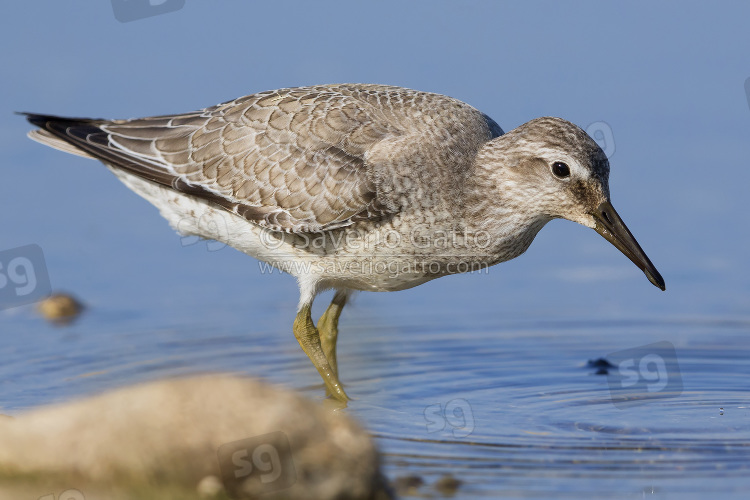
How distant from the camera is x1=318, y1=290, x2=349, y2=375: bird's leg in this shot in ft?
33.8

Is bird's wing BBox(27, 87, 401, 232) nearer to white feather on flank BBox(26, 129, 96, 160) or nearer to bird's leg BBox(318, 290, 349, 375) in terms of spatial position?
white feather on flank BBox(26, 129, 96, 160)

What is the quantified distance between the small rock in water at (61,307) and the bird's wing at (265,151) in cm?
164

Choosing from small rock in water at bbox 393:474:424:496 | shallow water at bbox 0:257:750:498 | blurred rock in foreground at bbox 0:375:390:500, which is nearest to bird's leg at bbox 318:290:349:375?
shallow water at bbox 0:257:750:498

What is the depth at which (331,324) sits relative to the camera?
1041 centimetres

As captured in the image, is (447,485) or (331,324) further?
(331,324)

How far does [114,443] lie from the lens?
5383 mm

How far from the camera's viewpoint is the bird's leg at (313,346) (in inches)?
368

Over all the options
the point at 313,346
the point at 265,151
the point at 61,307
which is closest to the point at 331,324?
the point at 313,346

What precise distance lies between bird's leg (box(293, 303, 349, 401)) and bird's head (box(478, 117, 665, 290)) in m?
2.04

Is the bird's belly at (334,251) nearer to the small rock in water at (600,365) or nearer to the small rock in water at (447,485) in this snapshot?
the small rock in water at (600,365)

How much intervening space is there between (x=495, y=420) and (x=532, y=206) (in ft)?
5.43

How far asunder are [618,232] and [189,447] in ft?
13.8

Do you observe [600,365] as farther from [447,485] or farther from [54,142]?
[54,142]

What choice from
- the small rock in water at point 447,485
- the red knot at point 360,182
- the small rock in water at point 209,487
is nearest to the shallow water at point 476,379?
the small rock in water at point 447,485
